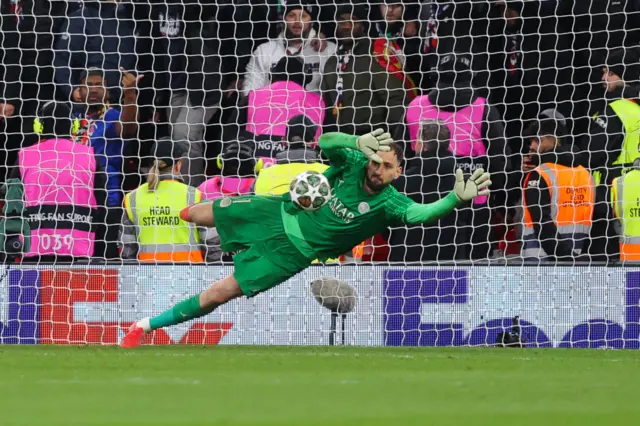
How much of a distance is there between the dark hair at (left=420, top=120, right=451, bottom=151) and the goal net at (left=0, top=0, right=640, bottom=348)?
0.03 m

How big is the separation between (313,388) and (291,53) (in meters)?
6.24

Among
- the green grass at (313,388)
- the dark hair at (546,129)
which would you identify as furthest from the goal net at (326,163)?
the green grass at (313,388)

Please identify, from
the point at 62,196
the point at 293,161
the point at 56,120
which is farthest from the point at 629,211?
the point at 56,120

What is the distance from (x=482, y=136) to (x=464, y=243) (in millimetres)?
1065

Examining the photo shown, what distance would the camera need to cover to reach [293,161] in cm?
1066

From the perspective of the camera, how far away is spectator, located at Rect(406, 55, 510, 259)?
35.7ft

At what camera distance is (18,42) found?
1165 centimetres

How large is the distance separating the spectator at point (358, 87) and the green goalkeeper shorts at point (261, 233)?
264cm

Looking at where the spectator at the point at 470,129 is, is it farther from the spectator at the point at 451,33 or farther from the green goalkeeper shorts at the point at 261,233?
the green goalkeeper shorts at the point at 261,233

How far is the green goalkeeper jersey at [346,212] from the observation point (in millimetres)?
8375

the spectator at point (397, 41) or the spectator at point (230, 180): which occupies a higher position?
the spectator at point (397, 41)

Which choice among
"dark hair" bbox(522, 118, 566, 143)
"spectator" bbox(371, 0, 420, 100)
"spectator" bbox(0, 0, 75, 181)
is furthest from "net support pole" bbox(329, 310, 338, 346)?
"spectator" bbox(0, 0, 75, 181)

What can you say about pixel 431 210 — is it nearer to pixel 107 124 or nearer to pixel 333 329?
pixel 333 329

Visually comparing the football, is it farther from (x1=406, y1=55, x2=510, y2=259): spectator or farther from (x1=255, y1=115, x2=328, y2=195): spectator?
(x1=406, y1=55, x2=510, y2=259): spectator
